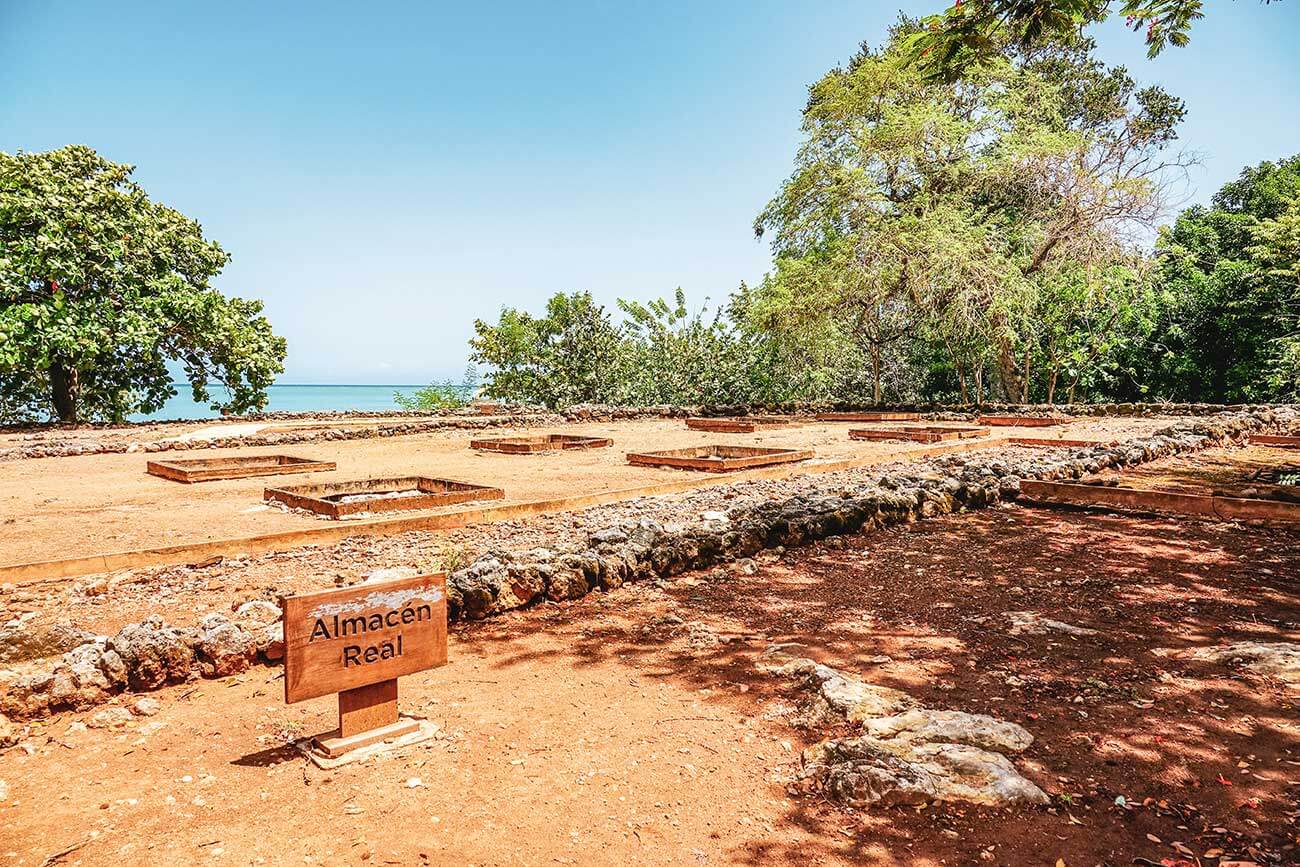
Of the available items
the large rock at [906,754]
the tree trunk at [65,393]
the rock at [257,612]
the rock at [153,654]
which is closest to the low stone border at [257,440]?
the tree trunk at [65,393]

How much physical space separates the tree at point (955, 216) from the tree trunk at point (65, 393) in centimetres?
1993

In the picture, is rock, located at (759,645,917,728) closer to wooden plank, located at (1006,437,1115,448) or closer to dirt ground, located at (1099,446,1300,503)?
dirt ground, located at (1099,446,1300,503)

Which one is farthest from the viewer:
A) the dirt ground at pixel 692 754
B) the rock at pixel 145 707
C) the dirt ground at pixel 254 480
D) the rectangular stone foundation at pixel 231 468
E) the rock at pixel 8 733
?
the rectangular stone foundation at pixel 231 468

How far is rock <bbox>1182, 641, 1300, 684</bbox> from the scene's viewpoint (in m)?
3.29

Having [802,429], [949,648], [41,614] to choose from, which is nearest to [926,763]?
[949,648]

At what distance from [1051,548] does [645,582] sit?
345cm

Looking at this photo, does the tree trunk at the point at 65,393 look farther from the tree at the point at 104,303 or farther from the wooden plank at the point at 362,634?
the wooden plank at the point at 362,634

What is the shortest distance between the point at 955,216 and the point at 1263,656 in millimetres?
20272

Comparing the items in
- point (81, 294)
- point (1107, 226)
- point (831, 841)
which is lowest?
point (831, 841)

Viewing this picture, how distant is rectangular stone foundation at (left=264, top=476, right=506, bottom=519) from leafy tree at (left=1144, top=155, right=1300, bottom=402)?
21202mm

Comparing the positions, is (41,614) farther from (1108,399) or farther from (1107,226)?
(1108,399)

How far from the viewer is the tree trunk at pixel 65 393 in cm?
2041

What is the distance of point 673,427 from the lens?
791 inches

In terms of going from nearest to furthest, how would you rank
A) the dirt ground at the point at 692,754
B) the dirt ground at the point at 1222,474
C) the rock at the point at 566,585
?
the dirt ground at the point at 692,754
the rock at the point at 566,585
the dirt ground at the point at 1222,474
